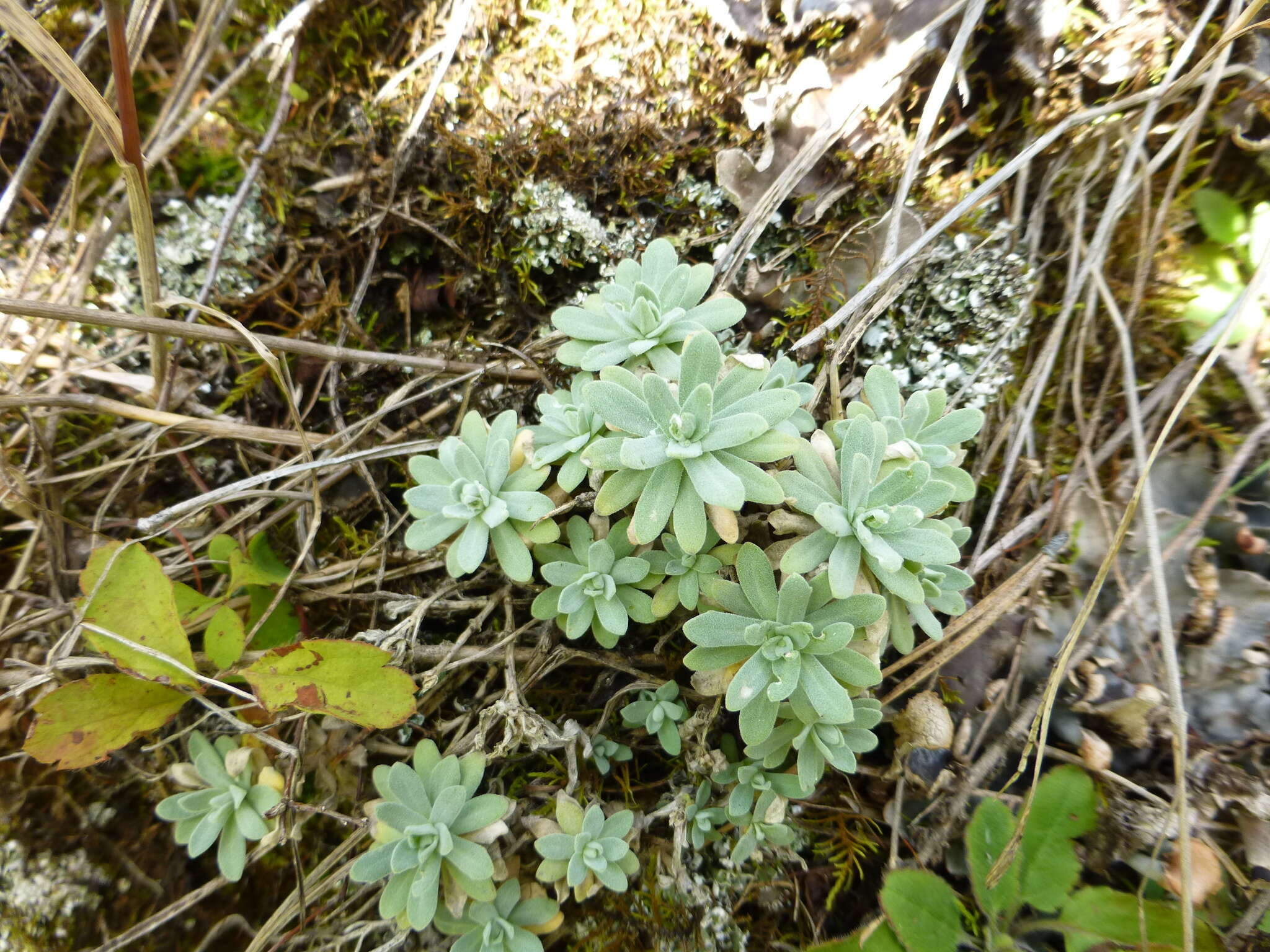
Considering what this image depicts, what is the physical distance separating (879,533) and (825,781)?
99cm

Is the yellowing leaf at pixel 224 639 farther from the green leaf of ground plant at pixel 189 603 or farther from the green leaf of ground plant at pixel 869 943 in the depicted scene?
the green leaf of ground plant at pixel 869 943

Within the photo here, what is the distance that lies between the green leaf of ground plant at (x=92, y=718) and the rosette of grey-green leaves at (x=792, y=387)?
85.0 inches

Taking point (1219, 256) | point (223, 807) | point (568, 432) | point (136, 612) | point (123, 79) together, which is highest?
point (123, 79)

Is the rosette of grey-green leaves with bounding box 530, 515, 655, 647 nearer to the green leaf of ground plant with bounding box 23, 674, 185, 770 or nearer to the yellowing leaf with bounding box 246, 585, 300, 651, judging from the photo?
the yellowing leaf with bounding box 246, 585, 300, 651

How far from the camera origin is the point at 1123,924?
2.00 metres

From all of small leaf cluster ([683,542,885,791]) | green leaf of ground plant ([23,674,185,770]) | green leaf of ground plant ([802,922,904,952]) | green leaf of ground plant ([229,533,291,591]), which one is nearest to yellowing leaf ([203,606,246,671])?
green leaf of ground plant ([229,533,291,591])

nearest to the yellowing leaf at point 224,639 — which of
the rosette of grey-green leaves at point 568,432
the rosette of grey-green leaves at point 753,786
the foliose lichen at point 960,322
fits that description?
the rosette of grey-green leaves at point 568,432

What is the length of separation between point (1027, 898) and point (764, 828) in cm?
83

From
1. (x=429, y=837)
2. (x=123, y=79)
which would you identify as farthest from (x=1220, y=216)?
(x=123, y=79)

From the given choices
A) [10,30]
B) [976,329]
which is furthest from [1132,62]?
[10,30]

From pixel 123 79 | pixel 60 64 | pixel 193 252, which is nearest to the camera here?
pixel 60 64

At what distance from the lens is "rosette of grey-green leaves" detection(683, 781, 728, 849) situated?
7.07ft

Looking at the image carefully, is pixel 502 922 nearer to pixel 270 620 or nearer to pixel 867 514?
pixel 270 620

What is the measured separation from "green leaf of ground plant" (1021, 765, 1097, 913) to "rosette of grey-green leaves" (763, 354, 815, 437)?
136cm
